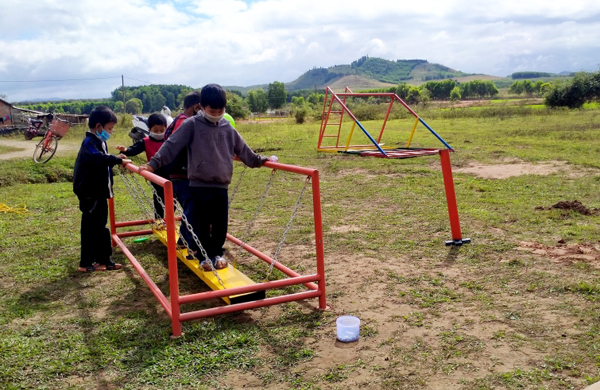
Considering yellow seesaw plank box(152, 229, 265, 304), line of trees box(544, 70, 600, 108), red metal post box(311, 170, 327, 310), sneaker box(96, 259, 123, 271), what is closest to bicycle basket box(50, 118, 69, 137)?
sneaker box(96, 259, 123, 271)

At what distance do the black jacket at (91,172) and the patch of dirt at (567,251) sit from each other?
14.6 ft

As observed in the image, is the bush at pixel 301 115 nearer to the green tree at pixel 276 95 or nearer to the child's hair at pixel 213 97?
the child's hair at pixel 213 97

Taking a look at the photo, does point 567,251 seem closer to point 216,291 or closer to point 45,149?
point 216,291

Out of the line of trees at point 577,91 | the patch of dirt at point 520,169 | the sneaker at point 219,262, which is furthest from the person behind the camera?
the line of trees at point 577,91

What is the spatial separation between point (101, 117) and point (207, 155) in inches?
69.2

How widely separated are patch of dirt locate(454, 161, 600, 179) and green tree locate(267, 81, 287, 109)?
60.0m

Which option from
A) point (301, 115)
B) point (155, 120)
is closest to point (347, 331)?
point (155, 120)

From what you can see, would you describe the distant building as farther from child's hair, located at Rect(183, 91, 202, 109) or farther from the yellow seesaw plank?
the yellow seesaw plank

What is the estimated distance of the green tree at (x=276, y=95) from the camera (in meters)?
71.4

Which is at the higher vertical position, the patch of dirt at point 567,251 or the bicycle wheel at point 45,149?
the bicycle wheel at point 45,149

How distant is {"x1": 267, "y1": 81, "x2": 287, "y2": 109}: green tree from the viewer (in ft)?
234

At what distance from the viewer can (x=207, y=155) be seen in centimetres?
397

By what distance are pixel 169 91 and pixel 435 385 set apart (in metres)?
98.0

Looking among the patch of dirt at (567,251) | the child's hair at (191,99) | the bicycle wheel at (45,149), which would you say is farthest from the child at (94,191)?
the bicycle wheel at (45,149)
